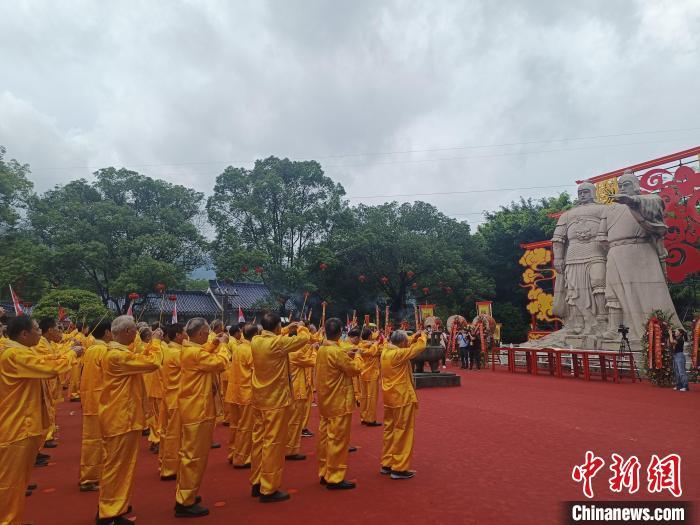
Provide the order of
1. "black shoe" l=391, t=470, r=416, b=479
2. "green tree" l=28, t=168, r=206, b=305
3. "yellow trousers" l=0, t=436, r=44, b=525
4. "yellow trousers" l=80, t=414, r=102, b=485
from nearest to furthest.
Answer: "yellow trousers" l=0, t=436, r=44, b=525 < "yellow trousers" l=80, t=414, r=102, b=485 < "black shoe" l=391, t=470, r=416, b=479 < "green tree" l=28, t=168, r=206, b=305

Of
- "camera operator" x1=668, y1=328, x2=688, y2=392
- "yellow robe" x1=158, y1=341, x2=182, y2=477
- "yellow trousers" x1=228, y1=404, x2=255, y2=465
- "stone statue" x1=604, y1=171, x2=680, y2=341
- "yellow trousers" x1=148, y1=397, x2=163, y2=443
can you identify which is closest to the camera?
"yellow robe" x1=158, y1=341, x2=182, y2=477

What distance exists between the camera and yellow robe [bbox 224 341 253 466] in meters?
5.64

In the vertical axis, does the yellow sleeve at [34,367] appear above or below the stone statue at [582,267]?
below

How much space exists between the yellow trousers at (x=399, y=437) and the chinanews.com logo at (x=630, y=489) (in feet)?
5.22

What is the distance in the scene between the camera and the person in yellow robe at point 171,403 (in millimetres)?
5112

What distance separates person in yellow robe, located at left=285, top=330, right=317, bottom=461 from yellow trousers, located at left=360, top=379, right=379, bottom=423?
1.40 meters

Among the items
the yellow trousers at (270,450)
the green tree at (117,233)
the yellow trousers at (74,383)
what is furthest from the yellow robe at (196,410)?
the green tree at (117,233)

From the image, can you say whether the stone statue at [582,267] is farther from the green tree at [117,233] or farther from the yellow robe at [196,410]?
the green tree at [117,233]

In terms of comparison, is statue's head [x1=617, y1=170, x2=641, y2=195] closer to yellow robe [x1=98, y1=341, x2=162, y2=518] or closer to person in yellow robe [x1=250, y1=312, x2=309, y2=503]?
person in yellow robe [x1=250, y1=312, x2=309, y2=503]

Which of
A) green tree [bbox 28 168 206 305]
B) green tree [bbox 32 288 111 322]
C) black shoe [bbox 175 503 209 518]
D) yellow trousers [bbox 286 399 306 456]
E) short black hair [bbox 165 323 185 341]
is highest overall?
green tree [bbox 28 168 206 305]

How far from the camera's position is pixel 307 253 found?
24.7m

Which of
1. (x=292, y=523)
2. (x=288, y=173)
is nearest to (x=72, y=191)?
(x=288, y=173)

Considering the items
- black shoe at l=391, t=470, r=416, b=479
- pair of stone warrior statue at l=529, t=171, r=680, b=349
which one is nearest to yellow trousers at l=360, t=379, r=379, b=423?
black shoe at l=391, t=470, r=416, b=479

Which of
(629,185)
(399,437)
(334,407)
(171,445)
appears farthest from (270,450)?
(629,185)
